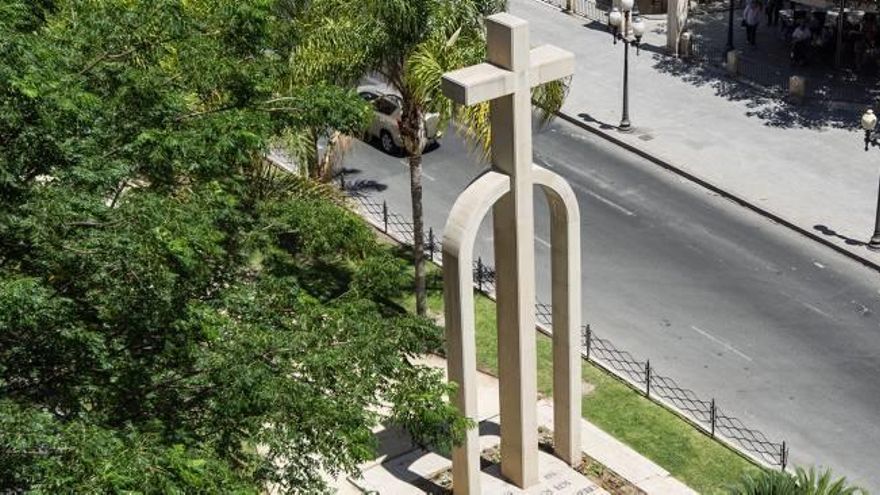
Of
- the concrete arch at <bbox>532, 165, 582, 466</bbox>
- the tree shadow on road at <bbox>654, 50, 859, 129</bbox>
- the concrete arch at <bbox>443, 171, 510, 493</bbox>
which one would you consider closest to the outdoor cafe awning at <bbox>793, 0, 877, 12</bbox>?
the tree shadow on road at <bbox>654, 50, 859, 129</bbox>

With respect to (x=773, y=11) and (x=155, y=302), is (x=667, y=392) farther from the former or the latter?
(x=773, y=11)

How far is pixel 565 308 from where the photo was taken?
23734mm

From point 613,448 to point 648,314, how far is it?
5.64 m

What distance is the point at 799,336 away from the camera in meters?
29.9

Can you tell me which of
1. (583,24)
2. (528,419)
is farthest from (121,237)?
(583,24)

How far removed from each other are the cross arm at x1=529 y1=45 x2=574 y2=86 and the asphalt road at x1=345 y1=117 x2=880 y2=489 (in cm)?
869

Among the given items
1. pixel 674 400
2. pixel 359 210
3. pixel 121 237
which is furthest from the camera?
pixel 359 210

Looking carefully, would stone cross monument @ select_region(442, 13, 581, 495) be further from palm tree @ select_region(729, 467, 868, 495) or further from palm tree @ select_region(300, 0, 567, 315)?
palm tree @ select_region(300, 0, 567, 315)

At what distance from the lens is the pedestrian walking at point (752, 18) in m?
46.4

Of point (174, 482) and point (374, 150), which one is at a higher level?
point (174, 482)

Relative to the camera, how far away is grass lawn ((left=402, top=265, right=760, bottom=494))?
2523 centimetres

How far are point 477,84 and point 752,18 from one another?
92.1 ft

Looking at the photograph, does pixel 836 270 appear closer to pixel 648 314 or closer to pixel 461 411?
pixel 648 314

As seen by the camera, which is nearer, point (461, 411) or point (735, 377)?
point (461, 411)
